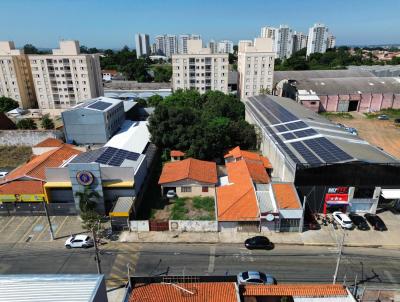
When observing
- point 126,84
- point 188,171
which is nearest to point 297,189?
point 188,171

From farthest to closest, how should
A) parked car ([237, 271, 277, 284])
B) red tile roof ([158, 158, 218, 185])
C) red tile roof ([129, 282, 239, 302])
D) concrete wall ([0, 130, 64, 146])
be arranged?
concrete wall ([0, 130, 64, 146]) → red tile roof ([158, 158, 218, 185]) → parked car ([237, 271, 277, 284]) → red tile roof ([129, 282, 239, 302])

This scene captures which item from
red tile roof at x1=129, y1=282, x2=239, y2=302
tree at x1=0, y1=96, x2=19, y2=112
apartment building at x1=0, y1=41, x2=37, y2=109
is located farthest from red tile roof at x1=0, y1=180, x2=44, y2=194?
apartment building at x1=0, y1=41, x2=37, y2=109

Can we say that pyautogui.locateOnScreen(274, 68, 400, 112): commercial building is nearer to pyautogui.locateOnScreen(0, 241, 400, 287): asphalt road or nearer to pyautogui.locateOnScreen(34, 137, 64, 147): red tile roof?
pyautogui.locateOnScreen(0, 241, 400, 287): asphalt road

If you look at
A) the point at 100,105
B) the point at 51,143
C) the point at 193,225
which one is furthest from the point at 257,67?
the point at 193,225

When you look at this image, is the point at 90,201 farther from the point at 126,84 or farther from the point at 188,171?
the point at 126,84

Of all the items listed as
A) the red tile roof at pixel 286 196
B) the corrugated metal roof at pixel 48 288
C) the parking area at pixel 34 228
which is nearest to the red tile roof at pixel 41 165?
the parking area at pixel 34 228

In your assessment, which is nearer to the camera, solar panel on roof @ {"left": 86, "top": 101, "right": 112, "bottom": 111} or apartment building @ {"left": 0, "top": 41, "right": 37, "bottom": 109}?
solar panel on roof @ {"left": 86, "top": 101, "right": 112, "bottom": 111}

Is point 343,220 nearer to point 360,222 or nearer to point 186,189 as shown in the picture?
point 360,222
